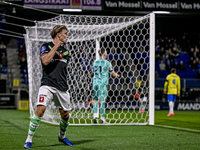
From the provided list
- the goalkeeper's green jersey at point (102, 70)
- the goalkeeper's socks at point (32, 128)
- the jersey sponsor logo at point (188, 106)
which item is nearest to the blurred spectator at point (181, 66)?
the jersey sponsor logo at point (188, 106)

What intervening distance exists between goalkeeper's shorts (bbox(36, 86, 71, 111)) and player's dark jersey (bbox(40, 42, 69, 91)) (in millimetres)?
55

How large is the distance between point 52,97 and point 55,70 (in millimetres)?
336

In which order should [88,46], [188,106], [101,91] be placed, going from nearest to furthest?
[101,91], [88,46], [188,106]

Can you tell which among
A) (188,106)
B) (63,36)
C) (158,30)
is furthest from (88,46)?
(158,30)

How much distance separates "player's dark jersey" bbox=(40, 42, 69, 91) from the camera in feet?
13.1

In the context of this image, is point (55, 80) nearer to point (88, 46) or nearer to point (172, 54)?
point (88, 46)

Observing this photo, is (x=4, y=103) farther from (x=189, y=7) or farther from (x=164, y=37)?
(x=164, y=37)

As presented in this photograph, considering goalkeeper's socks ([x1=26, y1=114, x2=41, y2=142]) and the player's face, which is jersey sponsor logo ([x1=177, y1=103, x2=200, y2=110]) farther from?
goalkeeper's socks ([x1=26, y1=114, x2=41, y2=142])

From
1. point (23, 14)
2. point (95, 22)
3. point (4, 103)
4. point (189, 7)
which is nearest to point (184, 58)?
point (189, 7)

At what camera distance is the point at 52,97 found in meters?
4.04

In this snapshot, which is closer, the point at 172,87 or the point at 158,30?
the point at 172,87

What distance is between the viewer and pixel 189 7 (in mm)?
17359

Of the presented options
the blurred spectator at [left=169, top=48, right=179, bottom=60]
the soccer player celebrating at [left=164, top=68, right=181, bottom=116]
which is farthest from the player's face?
the blurred spectator at [left=169, top=48, right=179, bottom=60]

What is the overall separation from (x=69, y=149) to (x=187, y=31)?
20.4 metres
